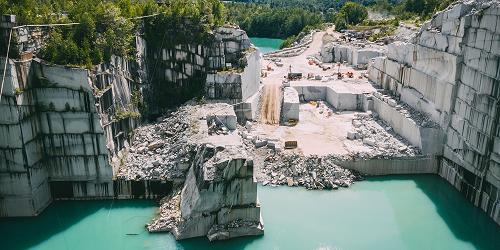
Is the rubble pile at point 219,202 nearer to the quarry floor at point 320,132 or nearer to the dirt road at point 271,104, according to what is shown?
the quarry floor at point 320,132

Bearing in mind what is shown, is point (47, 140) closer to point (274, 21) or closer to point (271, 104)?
point (271, 104)

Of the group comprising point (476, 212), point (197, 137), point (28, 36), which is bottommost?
point (476, 212)

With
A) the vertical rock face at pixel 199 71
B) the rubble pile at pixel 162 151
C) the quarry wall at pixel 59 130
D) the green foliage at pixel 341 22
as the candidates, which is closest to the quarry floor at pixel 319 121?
the vertical rock face at pixel 199 71

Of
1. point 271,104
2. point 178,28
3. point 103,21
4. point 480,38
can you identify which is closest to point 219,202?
point 103,21

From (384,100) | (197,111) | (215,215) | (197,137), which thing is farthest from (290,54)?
(215,215)

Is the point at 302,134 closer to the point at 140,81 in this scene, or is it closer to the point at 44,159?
the point at 140,81

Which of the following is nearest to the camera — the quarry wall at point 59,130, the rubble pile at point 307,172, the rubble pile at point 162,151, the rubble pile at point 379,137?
the quarry wall at point 59,130
